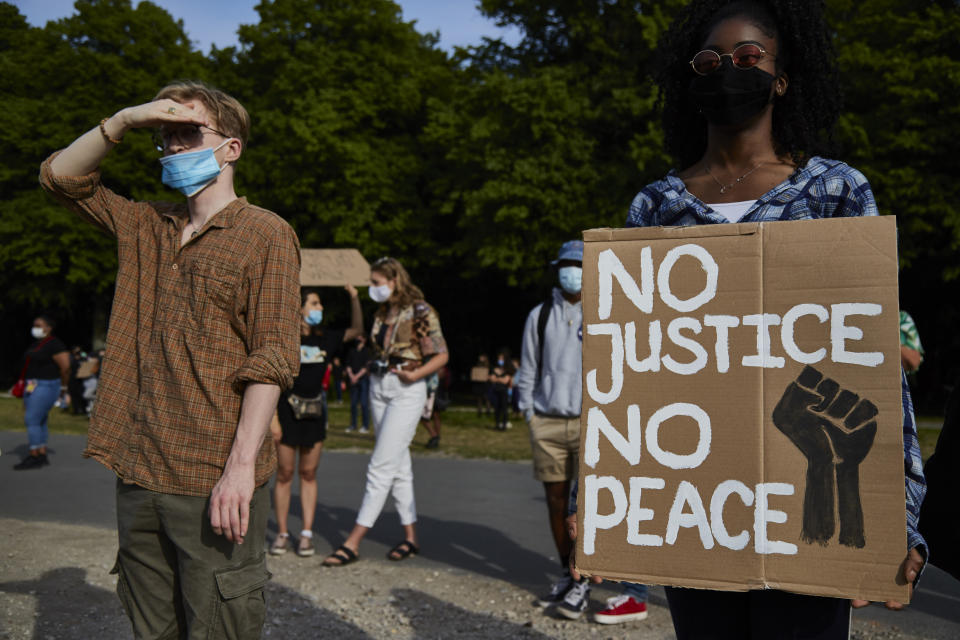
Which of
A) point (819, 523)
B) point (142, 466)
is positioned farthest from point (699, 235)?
point (142, 466)

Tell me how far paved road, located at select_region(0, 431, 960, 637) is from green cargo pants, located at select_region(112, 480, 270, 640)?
12.2 ft

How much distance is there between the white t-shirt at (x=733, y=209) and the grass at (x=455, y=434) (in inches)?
451

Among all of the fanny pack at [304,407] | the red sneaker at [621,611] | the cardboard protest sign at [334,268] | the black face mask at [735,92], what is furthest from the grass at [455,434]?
the black face mask at [735,92]

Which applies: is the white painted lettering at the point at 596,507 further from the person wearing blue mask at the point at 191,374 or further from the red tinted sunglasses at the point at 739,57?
the red tinted sunglasses at the point at 739,57

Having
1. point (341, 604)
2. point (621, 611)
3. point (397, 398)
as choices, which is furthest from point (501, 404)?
point (621, 611)

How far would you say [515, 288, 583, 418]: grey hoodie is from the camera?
604 centimetres

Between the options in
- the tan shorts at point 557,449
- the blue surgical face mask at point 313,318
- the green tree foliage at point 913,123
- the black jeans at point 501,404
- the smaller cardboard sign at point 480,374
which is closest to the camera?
the tan shorts at point 557,449

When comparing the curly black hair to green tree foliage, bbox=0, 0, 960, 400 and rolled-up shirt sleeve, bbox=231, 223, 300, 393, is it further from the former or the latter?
green tree foliage, bbox=0, 0, 960, 400

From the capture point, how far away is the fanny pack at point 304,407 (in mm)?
7301

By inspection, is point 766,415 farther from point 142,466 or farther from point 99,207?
point 99,207

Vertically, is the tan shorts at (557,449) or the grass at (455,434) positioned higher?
the tan shorts at (557,449)

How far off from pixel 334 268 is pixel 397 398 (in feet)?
9.98

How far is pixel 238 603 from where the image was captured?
111 inches

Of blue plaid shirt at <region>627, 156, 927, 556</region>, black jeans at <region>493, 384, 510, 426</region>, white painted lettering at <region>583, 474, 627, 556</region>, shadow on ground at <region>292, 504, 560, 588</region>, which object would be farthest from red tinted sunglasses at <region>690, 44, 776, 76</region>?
black jeans at <region>493, 384, 510, 426</region>
